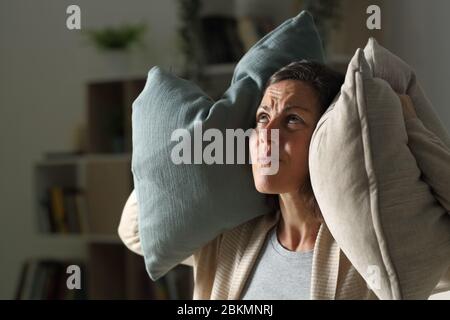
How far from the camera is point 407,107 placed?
874 mm

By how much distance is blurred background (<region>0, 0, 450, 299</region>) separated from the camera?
8.10 feet

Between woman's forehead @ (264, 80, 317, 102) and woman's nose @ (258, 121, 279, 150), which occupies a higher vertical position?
woman's forehead @ (264, 80, 317, 102)

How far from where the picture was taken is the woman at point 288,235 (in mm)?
→ 946

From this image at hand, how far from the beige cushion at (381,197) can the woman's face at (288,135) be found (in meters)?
0.12

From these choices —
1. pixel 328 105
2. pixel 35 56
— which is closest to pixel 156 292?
pixel 35 56

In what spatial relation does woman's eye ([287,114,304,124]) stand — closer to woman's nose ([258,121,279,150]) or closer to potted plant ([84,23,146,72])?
woman's nose ([258,121,279,150])

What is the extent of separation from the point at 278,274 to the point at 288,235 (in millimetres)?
65

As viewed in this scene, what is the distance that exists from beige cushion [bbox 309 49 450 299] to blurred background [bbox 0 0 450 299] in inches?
58.4

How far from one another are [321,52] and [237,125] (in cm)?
22

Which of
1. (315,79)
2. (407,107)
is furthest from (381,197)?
(315,79)

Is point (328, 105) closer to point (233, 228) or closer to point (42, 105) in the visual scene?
point (233, 228)

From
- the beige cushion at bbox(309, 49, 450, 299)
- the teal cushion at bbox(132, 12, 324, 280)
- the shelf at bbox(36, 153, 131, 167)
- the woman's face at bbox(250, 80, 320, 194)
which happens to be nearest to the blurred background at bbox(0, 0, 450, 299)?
the shelf at bbox(36, 153, 131, 167)

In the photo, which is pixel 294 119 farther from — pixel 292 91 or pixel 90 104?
pixel 90 104

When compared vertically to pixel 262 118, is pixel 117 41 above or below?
above
